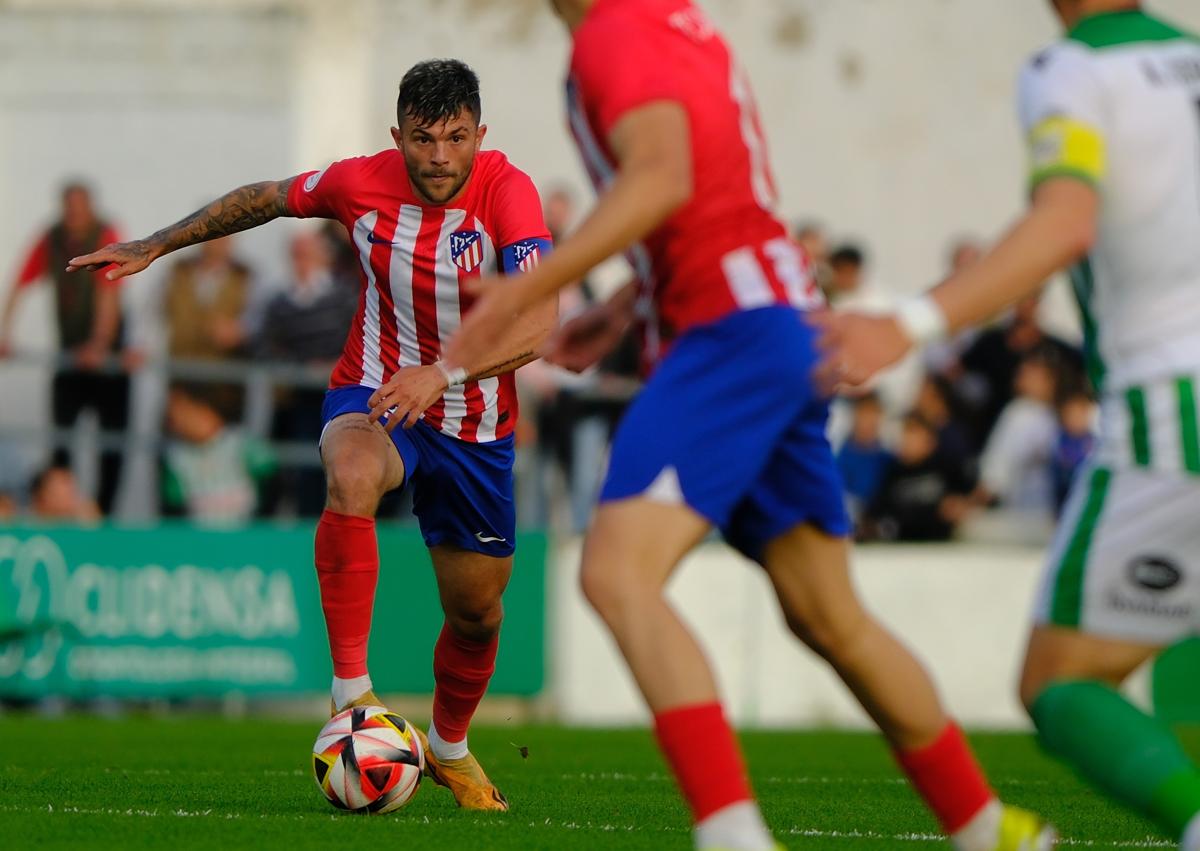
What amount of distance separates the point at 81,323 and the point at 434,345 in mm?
8654

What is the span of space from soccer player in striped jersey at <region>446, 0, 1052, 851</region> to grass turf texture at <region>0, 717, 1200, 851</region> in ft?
3.63

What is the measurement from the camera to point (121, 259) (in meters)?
7.25

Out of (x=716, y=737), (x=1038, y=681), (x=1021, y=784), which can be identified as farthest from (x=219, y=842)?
(x=1021, y=784)

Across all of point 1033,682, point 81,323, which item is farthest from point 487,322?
point 81,323

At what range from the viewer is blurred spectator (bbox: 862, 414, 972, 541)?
15508 mm

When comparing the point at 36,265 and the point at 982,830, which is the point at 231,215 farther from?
the point at 36,265

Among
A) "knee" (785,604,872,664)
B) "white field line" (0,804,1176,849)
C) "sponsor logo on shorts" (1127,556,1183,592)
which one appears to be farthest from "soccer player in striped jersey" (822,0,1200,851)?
"white field line" (0,804,1176,849)

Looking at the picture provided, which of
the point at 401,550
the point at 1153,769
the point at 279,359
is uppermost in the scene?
the point at 1153,769

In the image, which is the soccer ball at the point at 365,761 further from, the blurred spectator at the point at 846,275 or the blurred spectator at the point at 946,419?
the blurred spectator at the point at 946,419

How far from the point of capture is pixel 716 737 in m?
4.79

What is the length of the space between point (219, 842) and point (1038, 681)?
2.37m

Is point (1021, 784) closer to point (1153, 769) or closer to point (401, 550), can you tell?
point (1153, 769)

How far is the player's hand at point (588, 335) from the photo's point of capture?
5504 millimetres

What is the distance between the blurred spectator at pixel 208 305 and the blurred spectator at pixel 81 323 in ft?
1.41
